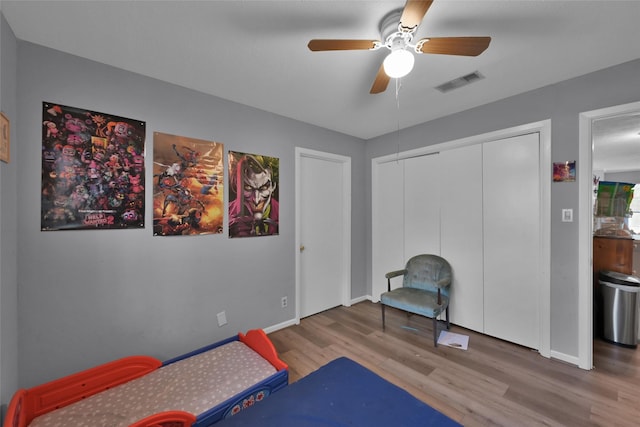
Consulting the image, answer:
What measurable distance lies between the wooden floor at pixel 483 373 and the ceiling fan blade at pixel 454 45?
2356 millimetres

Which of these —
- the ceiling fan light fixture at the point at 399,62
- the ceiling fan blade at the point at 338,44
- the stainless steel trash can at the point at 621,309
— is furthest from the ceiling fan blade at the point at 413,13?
the stainless steel trash can at the point at 621,309

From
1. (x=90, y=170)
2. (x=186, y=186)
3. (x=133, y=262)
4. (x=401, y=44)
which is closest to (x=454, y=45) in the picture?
(x=401, y=44)

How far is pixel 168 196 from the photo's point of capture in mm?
2279

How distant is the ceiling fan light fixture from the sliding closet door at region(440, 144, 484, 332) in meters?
1.94

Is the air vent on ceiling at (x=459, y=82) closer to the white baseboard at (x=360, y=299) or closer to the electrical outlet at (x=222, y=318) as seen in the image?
the white baseboard at (x=360, y=299)

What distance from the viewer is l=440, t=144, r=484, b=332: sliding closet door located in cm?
292

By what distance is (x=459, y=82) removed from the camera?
92.4 inches

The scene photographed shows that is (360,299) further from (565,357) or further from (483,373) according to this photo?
(565,357)

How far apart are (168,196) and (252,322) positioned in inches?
63.2

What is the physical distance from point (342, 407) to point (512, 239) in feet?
8.29

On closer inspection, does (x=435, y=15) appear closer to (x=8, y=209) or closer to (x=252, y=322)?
(x=8, y=209)

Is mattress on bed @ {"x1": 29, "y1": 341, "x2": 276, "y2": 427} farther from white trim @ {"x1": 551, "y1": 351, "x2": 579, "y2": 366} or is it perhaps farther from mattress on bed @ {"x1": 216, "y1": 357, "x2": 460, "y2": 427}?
white trim @ {"x1": 551, "y1": 351, "x2": 579, "y2": 366}

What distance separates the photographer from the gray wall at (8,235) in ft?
4.74

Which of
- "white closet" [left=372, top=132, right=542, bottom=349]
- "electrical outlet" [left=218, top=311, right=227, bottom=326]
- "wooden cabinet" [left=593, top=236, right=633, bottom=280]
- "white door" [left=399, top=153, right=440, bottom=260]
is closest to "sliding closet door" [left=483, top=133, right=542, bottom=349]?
"white closet" [left=372, top=132, right=542, bottom=349]
